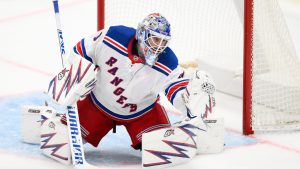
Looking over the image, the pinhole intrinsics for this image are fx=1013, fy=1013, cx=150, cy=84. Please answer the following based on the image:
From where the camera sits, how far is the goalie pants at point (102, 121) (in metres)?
4.57

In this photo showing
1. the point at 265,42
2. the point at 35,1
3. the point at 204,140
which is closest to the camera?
the point at 204,140

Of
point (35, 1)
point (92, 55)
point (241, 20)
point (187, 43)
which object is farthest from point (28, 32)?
point (92, 55)

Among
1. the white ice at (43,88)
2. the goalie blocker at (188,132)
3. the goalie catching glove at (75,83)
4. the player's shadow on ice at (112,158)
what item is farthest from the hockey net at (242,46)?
the goalie catching glove at (75,83)

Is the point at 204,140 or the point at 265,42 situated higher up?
the point at 265,42

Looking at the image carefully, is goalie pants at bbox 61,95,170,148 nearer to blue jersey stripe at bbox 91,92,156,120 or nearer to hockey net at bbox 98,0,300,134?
blue jersey stripe at bbox 91,92,156,120

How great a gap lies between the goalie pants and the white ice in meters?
0.10

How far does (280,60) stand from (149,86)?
38.2 inches

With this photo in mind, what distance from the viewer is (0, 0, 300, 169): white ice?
4.58 meters

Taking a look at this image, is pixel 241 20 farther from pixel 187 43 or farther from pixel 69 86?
pixel 69 86

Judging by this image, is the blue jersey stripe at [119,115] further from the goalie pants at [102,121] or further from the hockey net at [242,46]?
the hockey net at [242,46]

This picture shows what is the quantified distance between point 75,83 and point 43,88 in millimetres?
1287

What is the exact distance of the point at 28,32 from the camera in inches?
269

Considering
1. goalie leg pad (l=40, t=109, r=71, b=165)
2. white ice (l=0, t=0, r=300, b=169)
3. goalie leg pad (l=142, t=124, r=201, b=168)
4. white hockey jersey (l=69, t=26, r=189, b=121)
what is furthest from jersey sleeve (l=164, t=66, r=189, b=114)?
goalie leg pad (l=40, t=109, r=71, b=165)

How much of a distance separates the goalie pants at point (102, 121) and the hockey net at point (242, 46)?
0.59 meters
